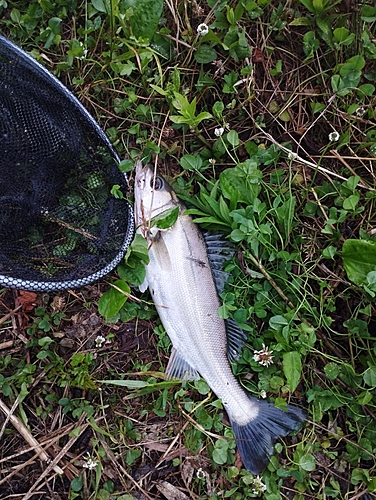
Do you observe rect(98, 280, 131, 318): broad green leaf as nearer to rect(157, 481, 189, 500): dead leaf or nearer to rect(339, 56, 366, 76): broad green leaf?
rect(157, 481, 189, 500): dead leaf

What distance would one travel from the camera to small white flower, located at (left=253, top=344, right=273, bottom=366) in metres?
2.37

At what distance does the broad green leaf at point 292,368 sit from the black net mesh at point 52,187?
892 mm

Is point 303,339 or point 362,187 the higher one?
point 362,187

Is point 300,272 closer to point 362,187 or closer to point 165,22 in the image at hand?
point 362,187

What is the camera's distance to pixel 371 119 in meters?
2.56

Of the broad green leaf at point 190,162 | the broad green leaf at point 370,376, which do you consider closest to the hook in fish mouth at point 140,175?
the broad green leaf at point 190,162

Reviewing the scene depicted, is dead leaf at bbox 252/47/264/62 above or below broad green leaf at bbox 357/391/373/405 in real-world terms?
above

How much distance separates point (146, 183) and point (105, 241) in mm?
330

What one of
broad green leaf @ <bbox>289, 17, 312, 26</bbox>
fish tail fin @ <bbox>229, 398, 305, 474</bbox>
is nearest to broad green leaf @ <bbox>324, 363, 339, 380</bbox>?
fish tail fin @ <bbox>229, 398, 305, 474</bbox>

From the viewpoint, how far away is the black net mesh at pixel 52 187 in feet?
7.22

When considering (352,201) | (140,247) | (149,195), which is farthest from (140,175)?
(352,201)

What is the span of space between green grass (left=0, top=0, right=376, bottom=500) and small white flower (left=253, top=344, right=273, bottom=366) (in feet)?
0.10

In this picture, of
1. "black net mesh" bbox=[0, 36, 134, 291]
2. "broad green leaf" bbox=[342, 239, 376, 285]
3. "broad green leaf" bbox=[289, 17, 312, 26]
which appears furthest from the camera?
"broad green leaf" bbox=[289, 17, 312, 26]

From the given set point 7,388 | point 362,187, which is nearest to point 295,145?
point 362,187
